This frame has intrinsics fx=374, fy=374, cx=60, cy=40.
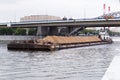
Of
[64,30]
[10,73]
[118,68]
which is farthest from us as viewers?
[64,30]

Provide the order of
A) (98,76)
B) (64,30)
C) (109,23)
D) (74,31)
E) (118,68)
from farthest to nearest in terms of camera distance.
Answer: (64,30) < (74,31) < (109,23) < (98,76) < (118,68)

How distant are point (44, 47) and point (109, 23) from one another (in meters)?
59.1

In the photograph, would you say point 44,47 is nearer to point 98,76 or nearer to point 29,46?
point 29,46

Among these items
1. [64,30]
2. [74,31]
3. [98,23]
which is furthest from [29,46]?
[64,30]

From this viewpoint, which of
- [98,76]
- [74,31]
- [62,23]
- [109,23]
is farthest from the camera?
[74,31]

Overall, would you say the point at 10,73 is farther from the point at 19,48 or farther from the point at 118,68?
the point at 19,48

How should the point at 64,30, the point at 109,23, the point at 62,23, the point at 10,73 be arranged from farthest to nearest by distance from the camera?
the point at 64,30
the point at 62,23
the point at 109,23
the point at 10,73

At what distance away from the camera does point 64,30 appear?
593ft

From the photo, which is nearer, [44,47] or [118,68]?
[118,68]

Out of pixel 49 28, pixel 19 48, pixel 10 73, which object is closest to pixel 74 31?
pixel 49 28

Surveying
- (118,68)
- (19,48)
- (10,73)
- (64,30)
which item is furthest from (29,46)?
(64,30)

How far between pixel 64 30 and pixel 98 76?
15206cm

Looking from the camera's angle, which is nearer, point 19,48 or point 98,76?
point 98,76

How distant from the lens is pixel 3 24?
166m
